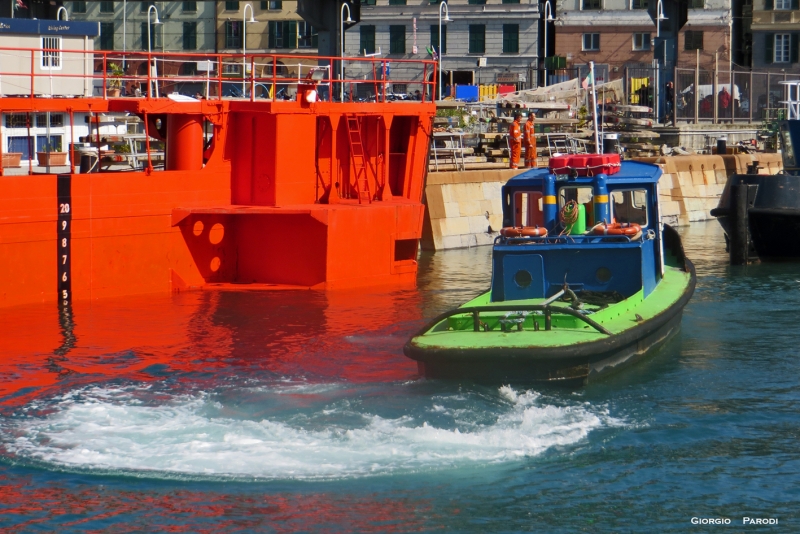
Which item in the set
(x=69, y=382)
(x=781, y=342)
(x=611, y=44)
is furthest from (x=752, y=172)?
(x=611, y=44)

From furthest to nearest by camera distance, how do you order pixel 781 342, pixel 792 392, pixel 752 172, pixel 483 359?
pixel 752 172 < pixel 781 342 < pixel 792 392 < pixel 483 359

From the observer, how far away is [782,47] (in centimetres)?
6325

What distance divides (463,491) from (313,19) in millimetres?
27857

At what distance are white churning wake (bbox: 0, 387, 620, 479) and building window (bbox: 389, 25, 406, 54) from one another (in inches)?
2214

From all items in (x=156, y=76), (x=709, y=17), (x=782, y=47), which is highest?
(x=709, y=17)

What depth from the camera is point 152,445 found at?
441 inches

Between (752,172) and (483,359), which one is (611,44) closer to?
(752,172)

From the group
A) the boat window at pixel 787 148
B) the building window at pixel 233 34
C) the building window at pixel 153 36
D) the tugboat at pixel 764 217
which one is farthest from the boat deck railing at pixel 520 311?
the building window at pixel 233 34

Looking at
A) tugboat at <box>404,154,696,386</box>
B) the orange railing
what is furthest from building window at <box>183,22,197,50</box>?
tugboat at <box>404,154,696,386</box>

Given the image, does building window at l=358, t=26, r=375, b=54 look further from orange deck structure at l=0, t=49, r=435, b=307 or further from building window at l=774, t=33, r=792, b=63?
orange deck structure at l=0, t=49, r=435, b=307

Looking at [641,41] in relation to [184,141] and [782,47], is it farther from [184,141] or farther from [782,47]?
[184,141]

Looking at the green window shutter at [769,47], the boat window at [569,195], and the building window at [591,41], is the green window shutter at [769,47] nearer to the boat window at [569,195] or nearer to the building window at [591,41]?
the building window at [591,41]

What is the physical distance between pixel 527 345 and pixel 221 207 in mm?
9830

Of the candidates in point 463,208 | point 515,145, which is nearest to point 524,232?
point 463,208
